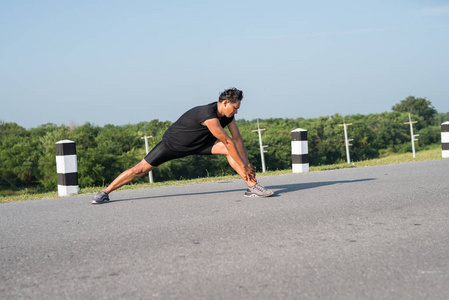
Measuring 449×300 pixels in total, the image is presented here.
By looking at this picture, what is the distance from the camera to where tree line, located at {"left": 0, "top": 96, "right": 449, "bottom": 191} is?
69.9 metres

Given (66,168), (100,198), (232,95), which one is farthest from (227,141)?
(66,168)

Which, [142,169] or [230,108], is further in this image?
[142,169]

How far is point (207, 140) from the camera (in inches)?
258

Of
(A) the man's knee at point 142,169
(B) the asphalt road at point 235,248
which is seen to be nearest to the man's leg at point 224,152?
(B) the asphalt road at point 235,248

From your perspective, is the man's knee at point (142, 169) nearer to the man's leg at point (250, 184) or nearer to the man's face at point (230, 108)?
the man's leg at point (250, 184)

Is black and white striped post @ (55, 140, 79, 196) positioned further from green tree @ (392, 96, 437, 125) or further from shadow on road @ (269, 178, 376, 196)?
green tree @ (392, 96, 437, 125)

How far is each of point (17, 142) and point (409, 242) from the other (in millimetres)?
81666

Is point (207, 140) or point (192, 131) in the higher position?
point (192, 131)

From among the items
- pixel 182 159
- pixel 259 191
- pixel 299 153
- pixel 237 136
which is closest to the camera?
pixel 259 191

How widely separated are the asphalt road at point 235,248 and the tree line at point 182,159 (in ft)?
187

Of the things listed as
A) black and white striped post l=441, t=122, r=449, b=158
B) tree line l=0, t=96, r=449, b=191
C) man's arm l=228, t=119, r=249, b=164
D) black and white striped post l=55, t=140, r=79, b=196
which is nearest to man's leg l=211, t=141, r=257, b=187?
man's arm l=228, t=119, r=249, b=164

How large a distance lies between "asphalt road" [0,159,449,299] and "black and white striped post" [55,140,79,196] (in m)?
1.54

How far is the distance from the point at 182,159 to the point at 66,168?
6674 cm

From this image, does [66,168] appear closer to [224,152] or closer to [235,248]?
[224,152]
